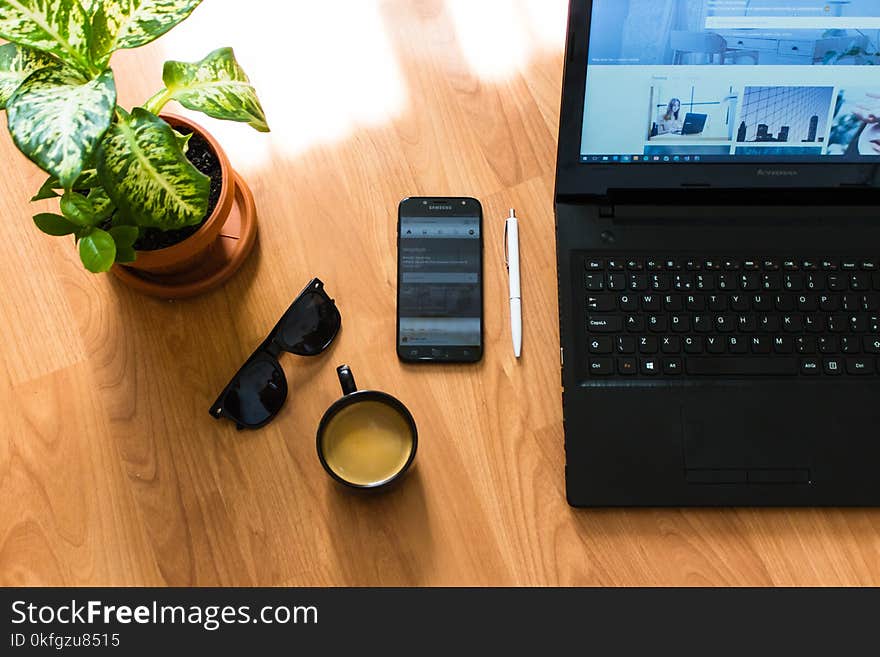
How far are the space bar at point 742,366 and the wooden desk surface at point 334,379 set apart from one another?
13cm

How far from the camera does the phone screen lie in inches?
31.1

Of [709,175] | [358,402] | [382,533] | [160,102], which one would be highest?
[160,102]

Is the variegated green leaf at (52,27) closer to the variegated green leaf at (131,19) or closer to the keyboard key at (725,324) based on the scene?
the variegated green leaf at (131,19)

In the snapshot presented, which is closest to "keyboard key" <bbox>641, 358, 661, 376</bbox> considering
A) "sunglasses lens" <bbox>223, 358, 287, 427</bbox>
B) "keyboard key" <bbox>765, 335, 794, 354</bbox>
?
"keyboard key" <bbox>765, 335, 794, 354</bbox>

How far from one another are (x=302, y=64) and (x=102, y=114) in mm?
391

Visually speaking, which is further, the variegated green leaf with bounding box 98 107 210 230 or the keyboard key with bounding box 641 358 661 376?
the keyboard key with bounding box 641 358 661 376

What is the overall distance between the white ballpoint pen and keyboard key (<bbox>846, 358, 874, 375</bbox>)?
0.32m

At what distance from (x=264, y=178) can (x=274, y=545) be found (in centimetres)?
39

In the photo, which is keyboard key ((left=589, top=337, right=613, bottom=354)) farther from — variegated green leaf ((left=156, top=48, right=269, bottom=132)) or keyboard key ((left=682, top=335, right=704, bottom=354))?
variegated green leaf ((left=156, top=48, right=269, bottom=132))

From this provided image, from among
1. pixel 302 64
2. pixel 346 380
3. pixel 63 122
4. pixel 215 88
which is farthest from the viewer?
pixel 302 64

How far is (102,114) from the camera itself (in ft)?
1.75

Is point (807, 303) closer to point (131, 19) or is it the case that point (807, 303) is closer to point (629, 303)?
point (629, 303)

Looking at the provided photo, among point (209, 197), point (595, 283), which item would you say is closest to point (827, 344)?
point (595, 283)
